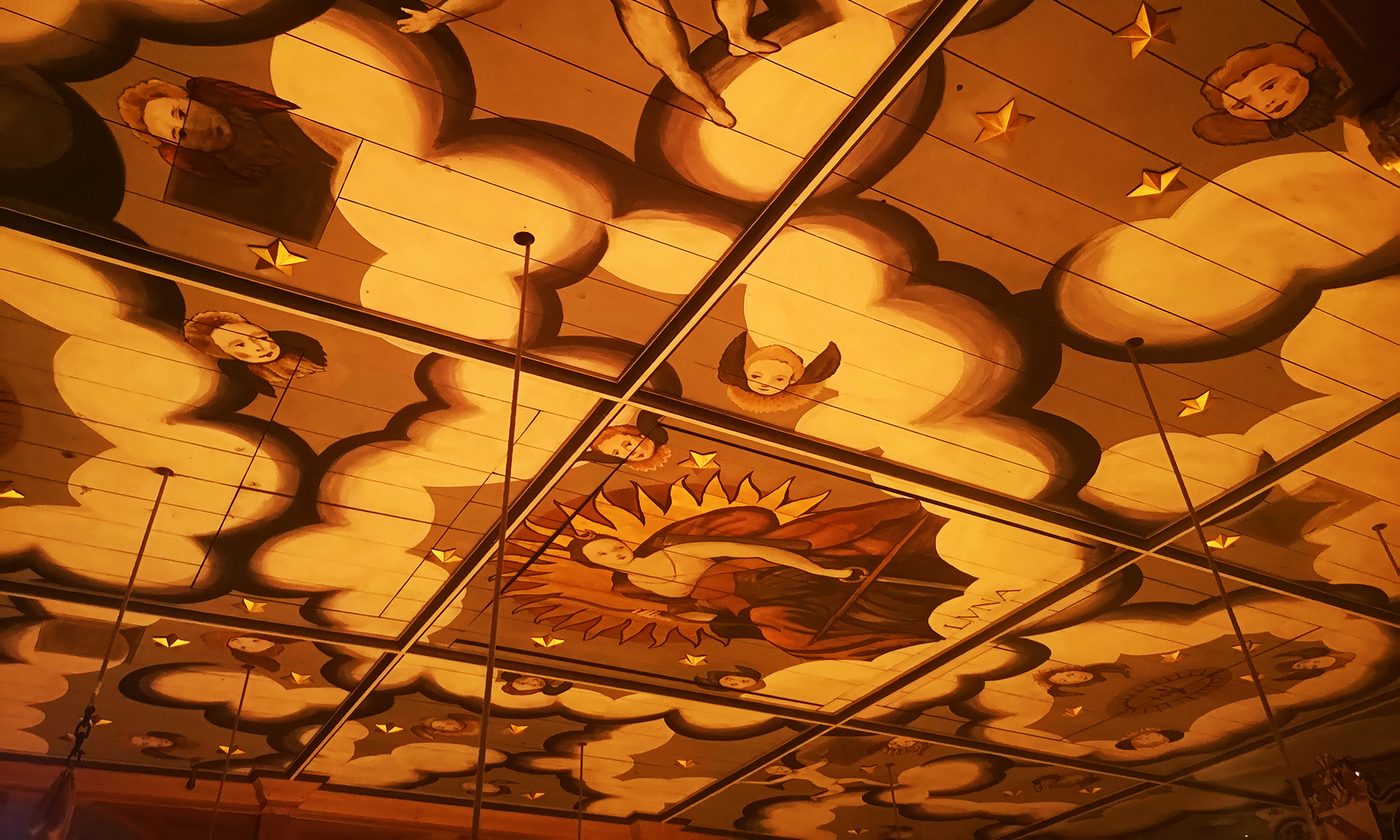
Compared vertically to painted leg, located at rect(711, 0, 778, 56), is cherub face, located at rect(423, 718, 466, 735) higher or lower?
lower

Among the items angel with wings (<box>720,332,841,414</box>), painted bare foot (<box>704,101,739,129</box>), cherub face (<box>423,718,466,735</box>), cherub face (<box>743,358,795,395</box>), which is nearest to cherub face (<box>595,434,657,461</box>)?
angel with wings (<box>720,332,841,414</box>)

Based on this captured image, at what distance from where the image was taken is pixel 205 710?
6.82 m

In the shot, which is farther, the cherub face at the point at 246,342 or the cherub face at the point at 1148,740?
the cherub face at the point at 1148,740

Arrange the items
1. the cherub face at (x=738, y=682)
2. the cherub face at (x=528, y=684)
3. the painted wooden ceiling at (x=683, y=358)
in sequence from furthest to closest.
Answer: the cherub face at (x=738, y=682) → the cherub face at (x=528, y=684) → the painted wooden ceiling at (x=683, y=358)

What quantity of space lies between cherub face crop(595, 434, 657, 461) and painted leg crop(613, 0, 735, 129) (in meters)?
1.79

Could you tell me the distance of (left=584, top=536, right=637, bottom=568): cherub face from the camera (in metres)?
5.31

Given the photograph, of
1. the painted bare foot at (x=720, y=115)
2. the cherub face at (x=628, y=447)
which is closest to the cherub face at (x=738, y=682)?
the cherub face at (x=628, y=447)

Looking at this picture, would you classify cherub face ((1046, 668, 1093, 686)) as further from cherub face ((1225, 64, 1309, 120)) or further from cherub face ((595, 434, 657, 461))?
cherub face ((1225, 64, 1309, 120))

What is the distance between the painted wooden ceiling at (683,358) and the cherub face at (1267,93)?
0.05 feet

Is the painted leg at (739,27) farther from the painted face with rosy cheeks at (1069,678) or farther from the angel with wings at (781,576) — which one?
the painted face with rosy cheeks at (1069,678)

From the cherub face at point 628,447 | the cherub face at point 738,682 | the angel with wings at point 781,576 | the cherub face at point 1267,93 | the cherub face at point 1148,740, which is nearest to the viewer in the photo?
the cherub face at point 1267,93

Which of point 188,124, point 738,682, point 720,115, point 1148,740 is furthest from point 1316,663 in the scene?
point 188,124

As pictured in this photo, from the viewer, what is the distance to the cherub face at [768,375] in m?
4.25

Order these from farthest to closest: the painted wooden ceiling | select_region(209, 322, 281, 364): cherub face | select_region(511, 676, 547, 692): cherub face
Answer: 1. select_region(511, 676, 547, 692): cherub face
2. select_region(209, 322, 281, 364): cherub face
3. the painted wooden ceiling
